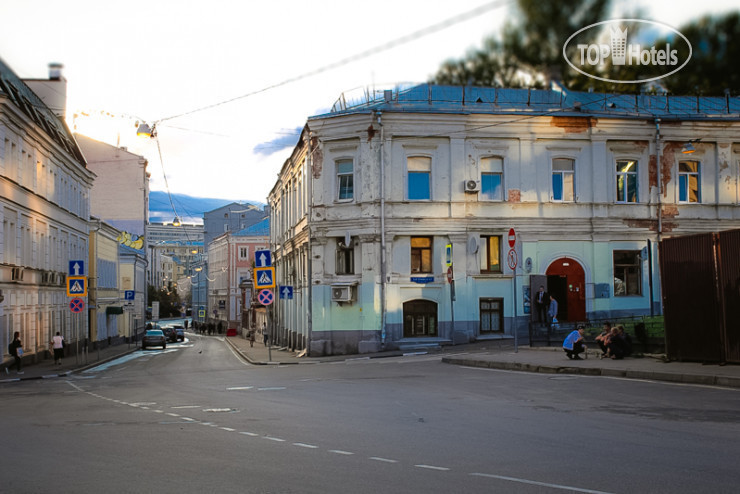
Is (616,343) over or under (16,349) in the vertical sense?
over

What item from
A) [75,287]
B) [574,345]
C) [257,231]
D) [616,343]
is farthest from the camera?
[257,231]

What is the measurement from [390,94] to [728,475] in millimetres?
28266

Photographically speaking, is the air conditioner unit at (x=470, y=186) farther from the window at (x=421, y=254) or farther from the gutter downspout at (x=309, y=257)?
the gutter downspout at (x=309, y=257)

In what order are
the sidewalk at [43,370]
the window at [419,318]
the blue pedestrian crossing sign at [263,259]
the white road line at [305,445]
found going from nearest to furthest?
the white road line at [305,445], the sidewalk at [43,370], the blue pedestrian crossing sign at [263,259], the window at [419,318]

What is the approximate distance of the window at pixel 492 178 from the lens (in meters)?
35.6

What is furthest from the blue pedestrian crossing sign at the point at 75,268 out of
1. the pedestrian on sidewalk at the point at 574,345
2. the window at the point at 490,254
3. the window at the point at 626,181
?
the window at the point at 626,181

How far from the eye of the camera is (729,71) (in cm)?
789

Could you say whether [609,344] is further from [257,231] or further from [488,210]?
[257,231]

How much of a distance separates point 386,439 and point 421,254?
24491mm

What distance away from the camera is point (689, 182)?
1458 inches

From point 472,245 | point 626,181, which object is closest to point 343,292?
point 472,245

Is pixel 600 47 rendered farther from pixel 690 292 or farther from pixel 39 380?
pixel 39 380

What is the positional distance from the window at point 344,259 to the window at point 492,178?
643cm

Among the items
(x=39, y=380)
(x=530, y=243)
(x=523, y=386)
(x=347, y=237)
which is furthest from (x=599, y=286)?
(x=39, y=380)
